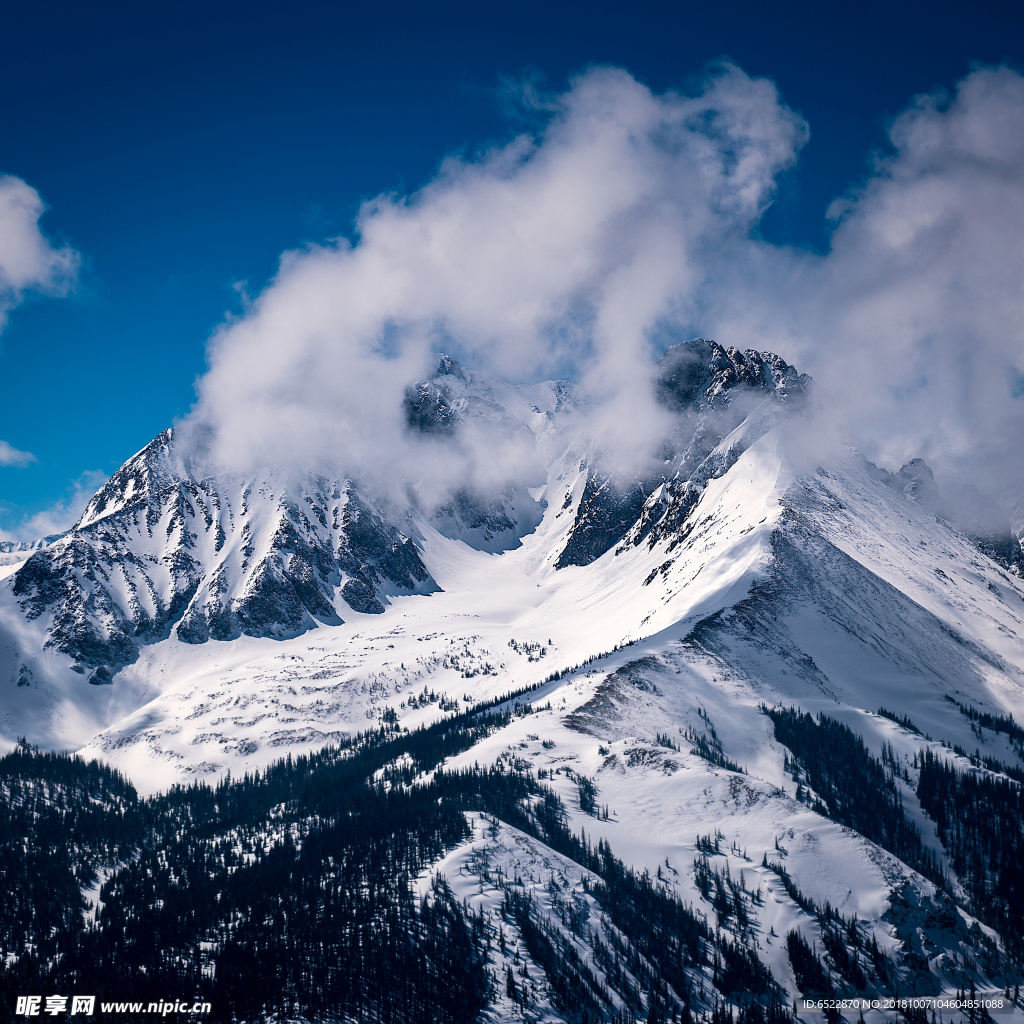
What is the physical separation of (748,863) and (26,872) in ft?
507

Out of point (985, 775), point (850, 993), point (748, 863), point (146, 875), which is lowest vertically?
point (850, 993)

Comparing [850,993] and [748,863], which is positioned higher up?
[748,863]

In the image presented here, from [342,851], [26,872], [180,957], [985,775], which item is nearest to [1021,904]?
[985,775]

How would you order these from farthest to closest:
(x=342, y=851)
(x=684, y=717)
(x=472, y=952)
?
(x=684, y=717) → (x=342, y=851) → (x=472, y=952)

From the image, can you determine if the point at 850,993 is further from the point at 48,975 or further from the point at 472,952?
the point at 48,975

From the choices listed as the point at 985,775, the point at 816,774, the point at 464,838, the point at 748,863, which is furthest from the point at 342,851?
the point at 985,775

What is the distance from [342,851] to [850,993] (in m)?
89.0

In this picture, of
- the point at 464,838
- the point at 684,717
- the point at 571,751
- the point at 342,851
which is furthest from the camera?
the point at 684,717

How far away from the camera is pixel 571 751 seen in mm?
175000

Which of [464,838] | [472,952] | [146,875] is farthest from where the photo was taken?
[146,875]

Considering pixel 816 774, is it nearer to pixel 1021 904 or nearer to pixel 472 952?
pixel 1021 904

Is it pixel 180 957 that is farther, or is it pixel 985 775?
pixel 985 775

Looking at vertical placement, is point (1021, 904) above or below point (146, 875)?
below

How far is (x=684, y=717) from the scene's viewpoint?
7510 inches
